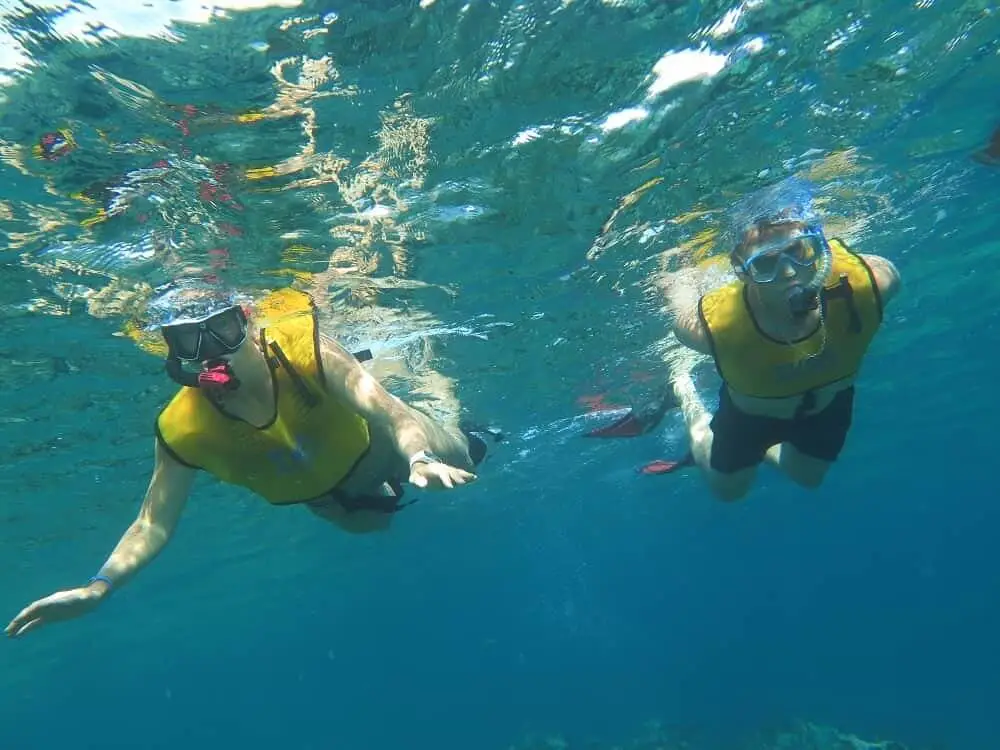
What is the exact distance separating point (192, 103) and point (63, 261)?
3590mm

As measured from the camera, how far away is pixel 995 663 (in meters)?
58.2

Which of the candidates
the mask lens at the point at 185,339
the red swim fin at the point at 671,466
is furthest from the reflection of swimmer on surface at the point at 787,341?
the mask lens at the point at 185,339

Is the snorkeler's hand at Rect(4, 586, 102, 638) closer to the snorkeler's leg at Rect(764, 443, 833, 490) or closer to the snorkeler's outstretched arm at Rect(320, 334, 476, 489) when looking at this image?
the snorkeler's outstretched arm at Rect(320, 334, 476, 489)

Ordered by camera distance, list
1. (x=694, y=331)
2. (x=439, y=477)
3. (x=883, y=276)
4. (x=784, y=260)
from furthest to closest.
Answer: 1. (x=694, y=331)
2. (x=883, y=276)
3. (x=784, y=260)
4. (x=439, y=477)

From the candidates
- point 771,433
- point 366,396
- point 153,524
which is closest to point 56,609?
point 153,524

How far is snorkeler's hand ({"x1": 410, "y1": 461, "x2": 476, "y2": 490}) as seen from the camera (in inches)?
163

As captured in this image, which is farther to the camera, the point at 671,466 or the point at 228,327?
the point at 671,466

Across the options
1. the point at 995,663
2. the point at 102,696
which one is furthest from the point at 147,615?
the point at 995,663

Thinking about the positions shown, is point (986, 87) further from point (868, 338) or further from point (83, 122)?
point (83, 122)

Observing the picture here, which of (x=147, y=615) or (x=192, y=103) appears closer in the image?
(x=192, y=103)

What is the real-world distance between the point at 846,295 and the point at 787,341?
27.8 inches

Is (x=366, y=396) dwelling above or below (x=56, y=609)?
above

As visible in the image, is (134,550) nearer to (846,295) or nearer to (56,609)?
(56,609)

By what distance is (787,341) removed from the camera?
22.9ft
